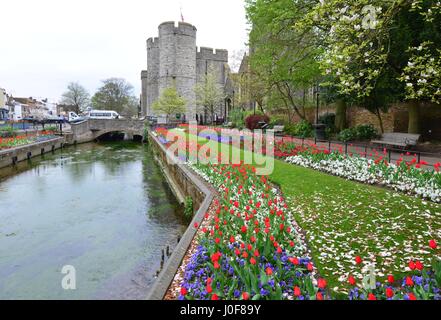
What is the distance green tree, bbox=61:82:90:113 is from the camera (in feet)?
260

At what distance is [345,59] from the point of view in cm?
648

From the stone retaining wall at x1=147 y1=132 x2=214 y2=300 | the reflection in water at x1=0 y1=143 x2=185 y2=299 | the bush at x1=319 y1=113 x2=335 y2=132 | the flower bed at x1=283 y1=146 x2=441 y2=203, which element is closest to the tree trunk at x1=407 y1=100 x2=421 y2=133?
the flower bed at x1=283 y1=146 x2=441 y2=203

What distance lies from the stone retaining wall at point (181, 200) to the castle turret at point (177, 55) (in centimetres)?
3578

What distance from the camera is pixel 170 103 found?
46094 millimetres

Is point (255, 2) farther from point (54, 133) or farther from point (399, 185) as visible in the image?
point (54, 133)

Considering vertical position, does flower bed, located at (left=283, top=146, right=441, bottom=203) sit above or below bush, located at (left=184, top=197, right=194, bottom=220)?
above

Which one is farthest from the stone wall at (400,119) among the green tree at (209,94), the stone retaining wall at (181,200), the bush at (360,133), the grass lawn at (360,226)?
the green tree at (209,94)

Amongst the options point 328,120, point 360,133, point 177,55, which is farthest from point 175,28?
point 360,133

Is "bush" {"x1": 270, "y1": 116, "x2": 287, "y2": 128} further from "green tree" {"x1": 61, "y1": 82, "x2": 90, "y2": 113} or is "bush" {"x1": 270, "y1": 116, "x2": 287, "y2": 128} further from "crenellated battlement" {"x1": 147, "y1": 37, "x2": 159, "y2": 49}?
"green tree" {"x1": 61, "y1": 82, "x2": 90, "y2": 113}

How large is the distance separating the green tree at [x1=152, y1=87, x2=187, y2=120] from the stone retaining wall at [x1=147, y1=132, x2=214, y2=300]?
1216 inches

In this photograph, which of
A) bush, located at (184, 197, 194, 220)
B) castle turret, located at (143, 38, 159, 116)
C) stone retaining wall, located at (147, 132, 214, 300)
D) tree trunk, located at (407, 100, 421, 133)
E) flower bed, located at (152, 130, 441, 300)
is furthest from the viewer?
castle turret, located at (143, 38, 159, 116)

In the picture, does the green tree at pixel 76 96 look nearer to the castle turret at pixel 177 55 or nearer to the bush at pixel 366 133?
the castle turret at pixel 177 55

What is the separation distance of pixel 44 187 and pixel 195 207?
9.54 meters
